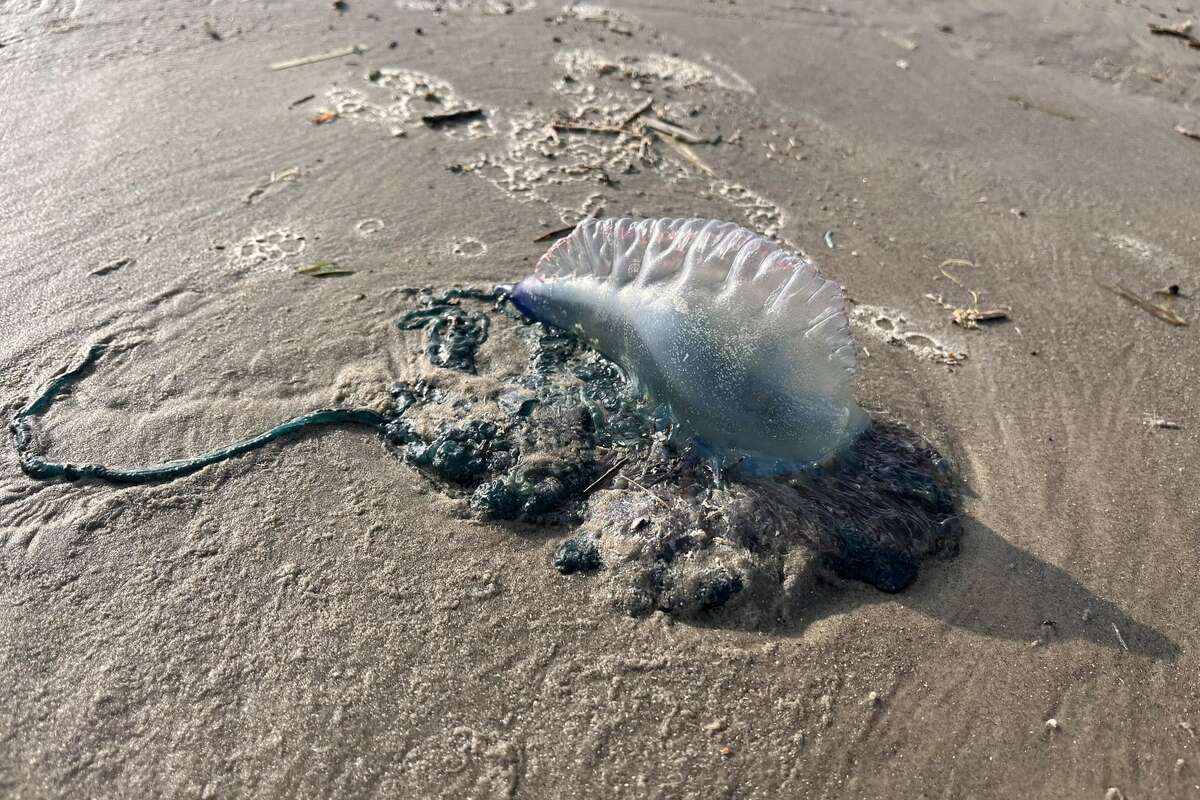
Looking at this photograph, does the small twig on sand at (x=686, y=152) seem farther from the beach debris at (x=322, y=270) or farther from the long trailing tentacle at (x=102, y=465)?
the long trailing tentacle at (x=102, y=465)

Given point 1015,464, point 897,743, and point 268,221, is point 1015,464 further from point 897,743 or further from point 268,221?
point 268,221

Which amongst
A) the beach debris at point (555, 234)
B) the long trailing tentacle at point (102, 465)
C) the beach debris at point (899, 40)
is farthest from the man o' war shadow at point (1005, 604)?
the beach debris at point (899, 40)

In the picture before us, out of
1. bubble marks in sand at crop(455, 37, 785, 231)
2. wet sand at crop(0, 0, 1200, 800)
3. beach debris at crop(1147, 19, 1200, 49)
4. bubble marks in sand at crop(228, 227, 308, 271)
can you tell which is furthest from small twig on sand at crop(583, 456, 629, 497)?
beach debris at crop(1147, 19, 1200, 49)

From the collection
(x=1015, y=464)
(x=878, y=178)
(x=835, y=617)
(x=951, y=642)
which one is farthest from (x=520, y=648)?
(x=878, y=178)

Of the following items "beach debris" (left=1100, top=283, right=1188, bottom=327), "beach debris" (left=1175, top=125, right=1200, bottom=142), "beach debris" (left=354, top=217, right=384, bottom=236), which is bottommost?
"beach debris" (left=1100, top=283, right=1188, bottom=327)

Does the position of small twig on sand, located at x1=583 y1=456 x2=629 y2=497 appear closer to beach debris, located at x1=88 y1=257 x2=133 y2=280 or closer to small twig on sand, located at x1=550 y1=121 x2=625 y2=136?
beach debris, located at x1=88 y1=257 x2=133 y2=280

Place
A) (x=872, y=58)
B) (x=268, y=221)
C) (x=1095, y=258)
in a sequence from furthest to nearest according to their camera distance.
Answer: (x=872, y=58), (x=1095, y=258), (x=268, y=221)
